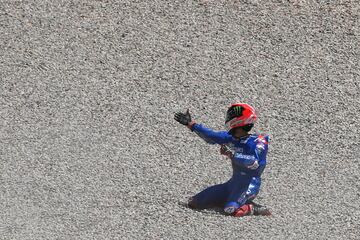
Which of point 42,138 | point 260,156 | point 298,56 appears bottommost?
point 42,138

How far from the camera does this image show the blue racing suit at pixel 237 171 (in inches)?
587

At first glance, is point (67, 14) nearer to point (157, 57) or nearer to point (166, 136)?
point (157, 57)

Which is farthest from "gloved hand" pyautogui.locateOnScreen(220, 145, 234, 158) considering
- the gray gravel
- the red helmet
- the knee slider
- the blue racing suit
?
the gray gravel

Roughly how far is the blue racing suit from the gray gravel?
42 centimetres

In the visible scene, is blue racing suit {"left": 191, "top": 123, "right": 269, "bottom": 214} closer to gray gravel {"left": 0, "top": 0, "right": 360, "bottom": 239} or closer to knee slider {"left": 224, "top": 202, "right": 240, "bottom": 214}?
knee slider {"left": 224, "top": 202, "right": 240, "bottom": 214}

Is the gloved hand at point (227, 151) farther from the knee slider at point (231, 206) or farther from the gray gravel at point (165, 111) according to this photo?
the gray gravel at point (165, 111)

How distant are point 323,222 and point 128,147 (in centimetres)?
393

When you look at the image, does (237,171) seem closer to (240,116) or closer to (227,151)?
(227,151)

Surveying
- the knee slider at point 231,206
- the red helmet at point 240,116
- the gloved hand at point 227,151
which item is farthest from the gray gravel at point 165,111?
the red helmet at point 240,116

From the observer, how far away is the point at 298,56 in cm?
2034

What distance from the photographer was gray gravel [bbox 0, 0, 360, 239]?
16094 millimetres

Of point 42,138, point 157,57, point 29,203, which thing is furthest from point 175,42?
point 29,203

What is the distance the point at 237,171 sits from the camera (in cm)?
1530

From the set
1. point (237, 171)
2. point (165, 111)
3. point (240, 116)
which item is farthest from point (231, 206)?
point (165, 111)
